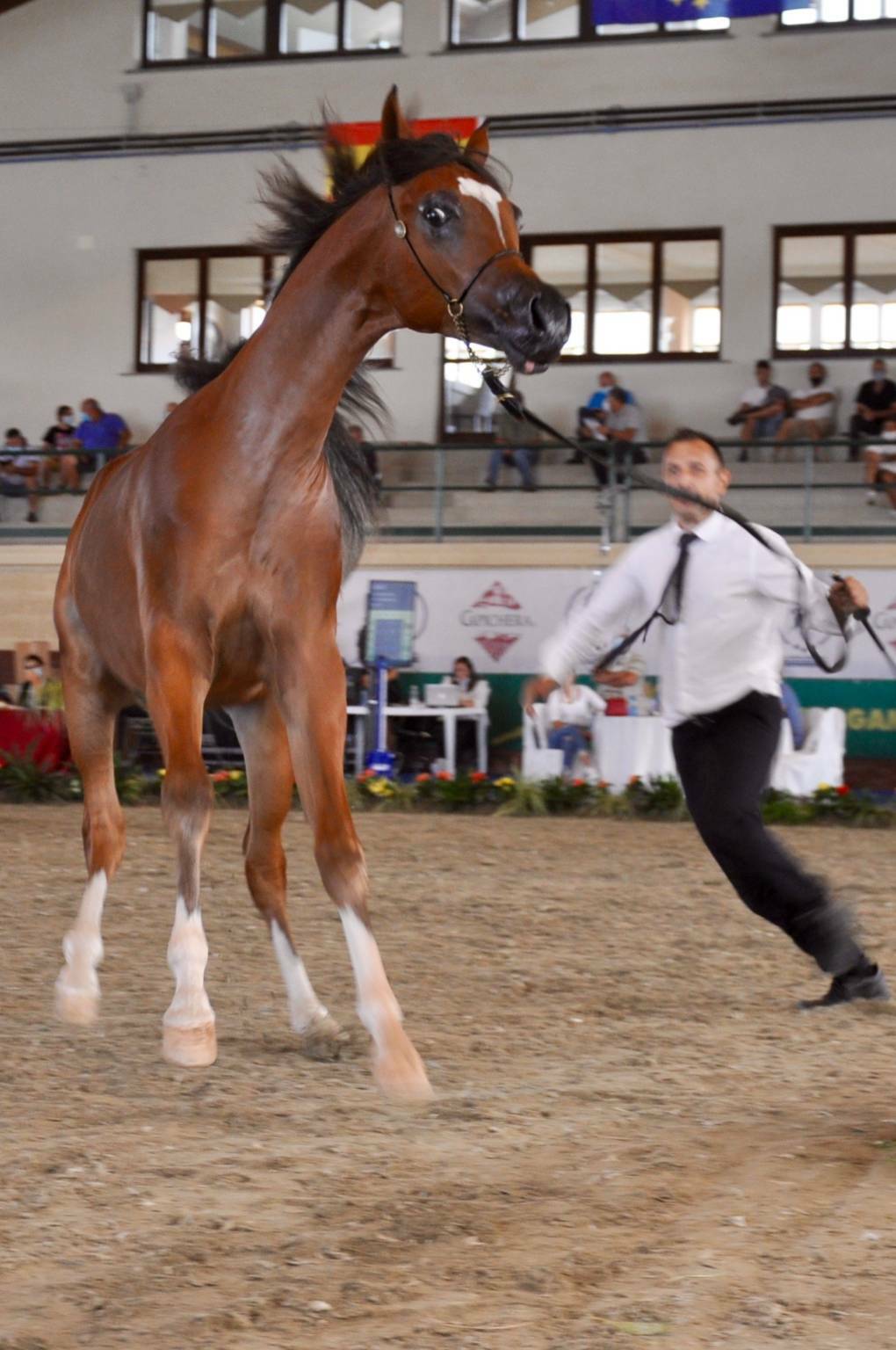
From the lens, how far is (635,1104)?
14.3 feet

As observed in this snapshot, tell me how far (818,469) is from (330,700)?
14777 millimetres

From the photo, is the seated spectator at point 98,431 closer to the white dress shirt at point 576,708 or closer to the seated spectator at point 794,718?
the white dress shirt at point 576,708

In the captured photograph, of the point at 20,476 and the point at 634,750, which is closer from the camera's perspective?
the point at 634,750

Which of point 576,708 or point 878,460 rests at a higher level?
point 878,460

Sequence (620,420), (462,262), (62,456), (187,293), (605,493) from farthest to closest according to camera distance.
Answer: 1. (187,293)
2. (62,456)
3. (620,420)
4. (605,493)
5. (462,262)

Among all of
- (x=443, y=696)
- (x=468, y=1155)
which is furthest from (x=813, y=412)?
(x=468, y=1155)

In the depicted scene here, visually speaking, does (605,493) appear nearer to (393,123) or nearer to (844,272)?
(844,272)

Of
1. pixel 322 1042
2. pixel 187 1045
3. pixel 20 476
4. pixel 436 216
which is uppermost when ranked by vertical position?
pixel 20 476

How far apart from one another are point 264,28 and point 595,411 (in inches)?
296

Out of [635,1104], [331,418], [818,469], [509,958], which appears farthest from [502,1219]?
[818,469]

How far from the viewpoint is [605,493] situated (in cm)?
1659

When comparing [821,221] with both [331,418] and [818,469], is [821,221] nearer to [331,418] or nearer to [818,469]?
[818,469]

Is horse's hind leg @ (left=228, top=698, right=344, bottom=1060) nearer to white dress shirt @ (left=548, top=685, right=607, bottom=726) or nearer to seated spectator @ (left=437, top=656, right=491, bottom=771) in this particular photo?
white dress shirt @ (left=548, top=685, right=607, bottom=726)

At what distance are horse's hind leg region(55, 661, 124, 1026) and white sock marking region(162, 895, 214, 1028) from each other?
770 millimetres
